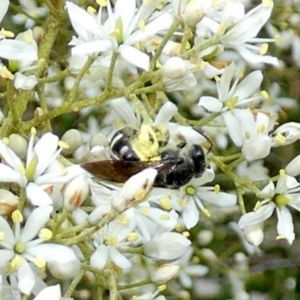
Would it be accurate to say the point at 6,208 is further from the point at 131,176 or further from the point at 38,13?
the point at 38,13

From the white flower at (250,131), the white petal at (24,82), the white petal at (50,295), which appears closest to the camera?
the white petal at (50,295)

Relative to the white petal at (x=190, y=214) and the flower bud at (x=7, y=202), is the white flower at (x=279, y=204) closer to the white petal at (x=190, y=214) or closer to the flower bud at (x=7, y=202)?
the white petal at (x=190, y=214)

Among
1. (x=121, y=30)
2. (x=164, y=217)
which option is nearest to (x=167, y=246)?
(x=164, y=217)

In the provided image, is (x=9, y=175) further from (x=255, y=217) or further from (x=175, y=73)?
(x=255, y=217)

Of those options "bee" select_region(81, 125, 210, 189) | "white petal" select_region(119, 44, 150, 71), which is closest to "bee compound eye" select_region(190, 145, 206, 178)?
"bee" select_region(81, 125, 210, 189)

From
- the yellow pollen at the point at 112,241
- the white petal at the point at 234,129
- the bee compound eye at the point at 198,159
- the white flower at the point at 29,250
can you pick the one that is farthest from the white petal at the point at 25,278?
the white petal at the point at 234,129

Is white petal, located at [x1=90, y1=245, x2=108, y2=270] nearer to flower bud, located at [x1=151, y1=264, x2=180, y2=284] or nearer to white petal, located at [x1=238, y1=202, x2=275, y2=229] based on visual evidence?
flower bud, located at [x1=151, y1=264, x2=180, y2=284]
